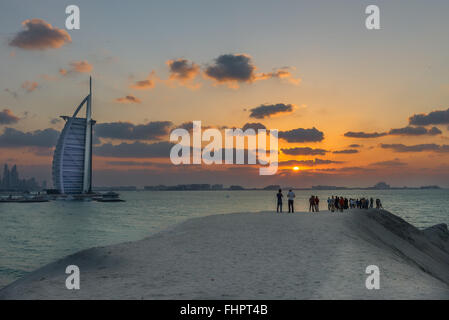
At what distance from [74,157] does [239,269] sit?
16567 centimetres

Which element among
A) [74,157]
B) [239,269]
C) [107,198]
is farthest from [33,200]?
[239,269]

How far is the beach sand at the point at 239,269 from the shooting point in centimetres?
1047

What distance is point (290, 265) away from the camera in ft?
43.7

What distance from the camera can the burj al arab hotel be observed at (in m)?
162

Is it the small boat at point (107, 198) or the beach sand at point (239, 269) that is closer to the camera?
the beach sand at point (239, 269)

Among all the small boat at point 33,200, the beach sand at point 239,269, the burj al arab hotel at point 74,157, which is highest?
the burj al arab hotel at point 74,157

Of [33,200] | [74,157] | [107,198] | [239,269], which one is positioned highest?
[74,157]

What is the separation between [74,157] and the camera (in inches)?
6462

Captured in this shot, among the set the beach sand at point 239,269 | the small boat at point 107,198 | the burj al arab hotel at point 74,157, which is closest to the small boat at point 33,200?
the burj al arab hotel at point 74,157

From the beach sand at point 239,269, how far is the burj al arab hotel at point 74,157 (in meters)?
156

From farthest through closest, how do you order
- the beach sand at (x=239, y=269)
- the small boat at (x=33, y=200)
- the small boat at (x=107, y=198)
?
the small boat at (x=107, y=198)
the small boat at (x=33, y=200)
the beach sand at (x=239, y=269)

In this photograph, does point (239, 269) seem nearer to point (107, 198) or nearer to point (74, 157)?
point (74, 157)

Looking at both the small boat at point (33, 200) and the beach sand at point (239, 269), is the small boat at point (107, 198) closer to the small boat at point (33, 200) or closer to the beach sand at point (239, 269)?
the small boat at point (33, 200)
